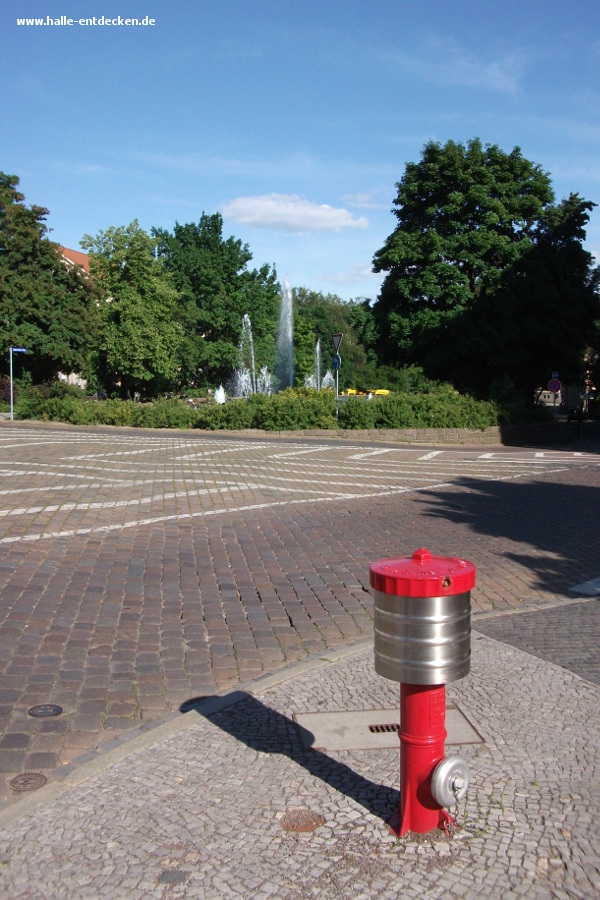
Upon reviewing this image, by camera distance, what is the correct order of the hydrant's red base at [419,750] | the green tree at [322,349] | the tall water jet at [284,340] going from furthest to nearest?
the green tree at [322,349], the tall water jet at [284,340], the hydrant's red base at [419,750]

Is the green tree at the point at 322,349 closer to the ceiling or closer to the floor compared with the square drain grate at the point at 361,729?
closer to the ceiling

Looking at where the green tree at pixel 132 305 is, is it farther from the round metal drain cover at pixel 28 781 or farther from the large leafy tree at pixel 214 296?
the round metal drain cover at pixel 28 781

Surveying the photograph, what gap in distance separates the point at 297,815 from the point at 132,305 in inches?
1945

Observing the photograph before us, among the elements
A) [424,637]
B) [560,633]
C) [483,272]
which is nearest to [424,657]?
[424,637]

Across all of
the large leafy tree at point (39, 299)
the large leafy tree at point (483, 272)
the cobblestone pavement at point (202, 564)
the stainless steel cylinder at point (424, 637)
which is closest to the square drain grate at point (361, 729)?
the cobblestone pavement at point (202, 564)

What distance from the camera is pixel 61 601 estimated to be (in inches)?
272

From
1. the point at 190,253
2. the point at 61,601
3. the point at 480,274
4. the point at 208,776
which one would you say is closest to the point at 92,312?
the point at 190,253

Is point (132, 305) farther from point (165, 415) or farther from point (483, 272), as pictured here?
point (483, 272)

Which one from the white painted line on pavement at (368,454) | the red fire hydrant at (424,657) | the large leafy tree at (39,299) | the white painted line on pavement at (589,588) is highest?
the large leafy tree at (39,299)

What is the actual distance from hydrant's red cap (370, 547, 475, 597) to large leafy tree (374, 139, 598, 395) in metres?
34.1

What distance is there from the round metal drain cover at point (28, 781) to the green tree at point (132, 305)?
4771 centimetres

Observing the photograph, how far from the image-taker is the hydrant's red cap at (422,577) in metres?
3.00

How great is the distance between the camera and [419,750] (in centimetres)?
320

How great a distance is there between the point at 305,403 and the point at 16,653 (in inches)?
1037
